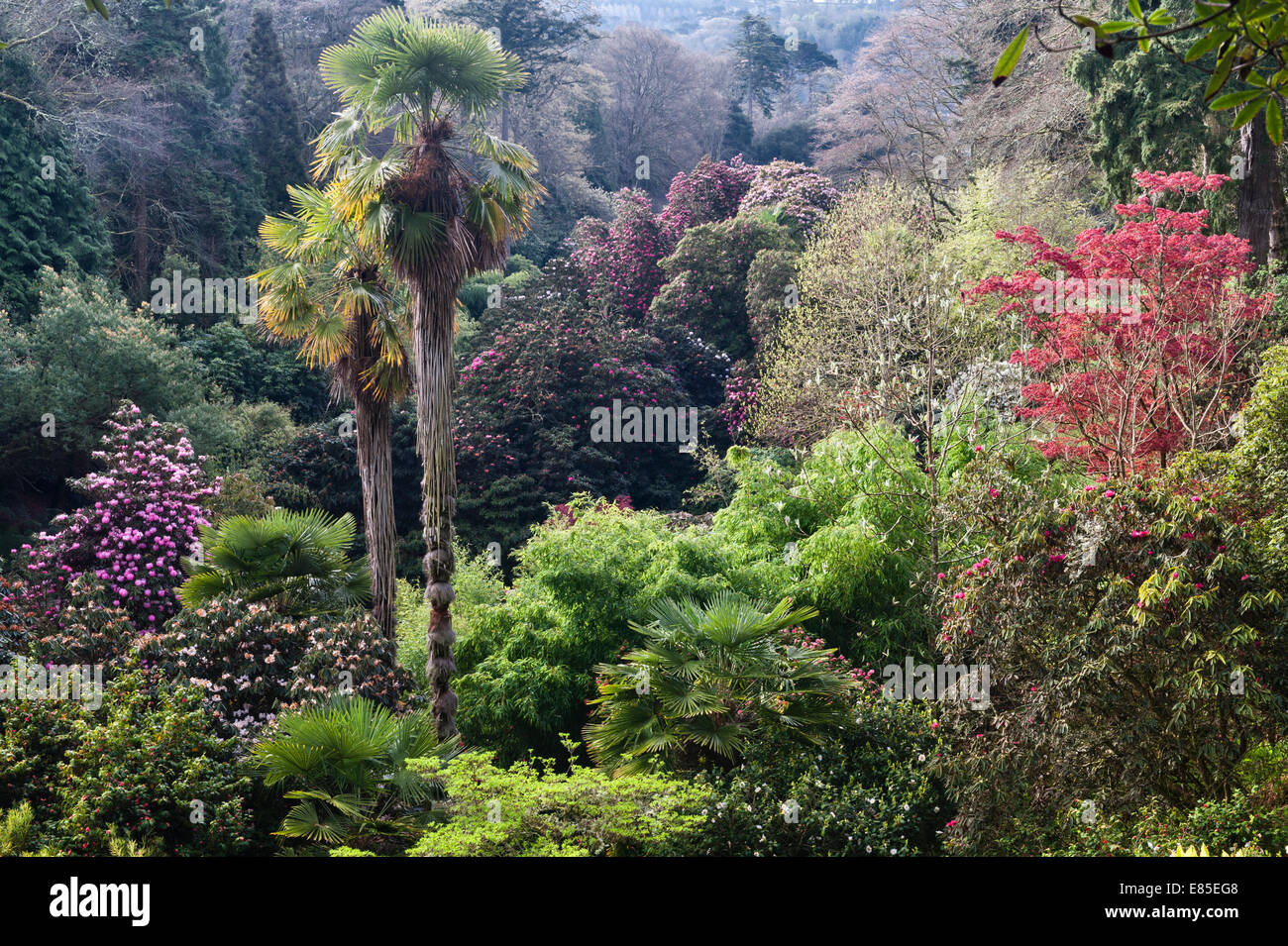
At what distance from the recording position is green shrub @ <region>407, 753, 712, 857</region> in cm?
661

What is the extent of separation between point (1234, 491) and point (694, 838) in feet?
14.7

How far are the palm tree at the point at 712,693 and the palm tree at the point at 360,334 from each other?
13.8 ft

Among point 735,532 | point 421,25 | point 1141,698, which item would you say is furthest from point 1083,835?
point 421,25

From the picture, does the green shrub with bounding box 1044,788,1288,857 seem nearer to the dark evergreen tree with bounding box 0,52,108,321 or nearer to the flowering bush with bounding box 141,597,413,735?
the flowering bush with bounding box 141,597,413,735

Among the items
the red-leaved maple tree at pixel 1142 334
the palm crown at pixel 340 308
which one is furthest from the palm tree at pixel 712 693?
the palm crown at pixel 340 308

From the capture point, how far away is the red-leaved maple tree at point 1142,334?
11.5 m

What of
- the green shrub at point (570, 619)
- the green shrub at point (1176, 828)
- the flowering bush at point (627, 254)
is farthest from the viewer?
the flowering bush at point (627, 254)

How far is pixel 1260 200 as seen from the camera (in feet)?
48.4

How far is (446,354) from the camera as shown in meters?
10.9

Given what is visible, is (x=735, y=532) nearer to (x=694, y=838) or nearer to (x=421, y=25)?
(x=694, y=838)

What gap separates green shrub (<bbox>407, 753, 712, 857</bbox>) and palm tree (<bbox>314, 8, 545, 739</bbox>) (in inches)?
135

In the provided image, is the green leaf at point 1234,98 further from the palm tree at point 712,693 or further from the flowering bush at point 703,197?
the flowering bush at point 703,197

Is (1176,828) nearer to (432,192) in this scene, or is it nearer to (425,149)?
(432,192)

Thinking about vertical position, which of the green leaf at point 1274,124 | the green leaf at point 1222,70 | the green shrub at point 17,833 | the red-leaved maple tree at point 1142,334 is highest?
the red-leaved maple tree at point 1142,334
